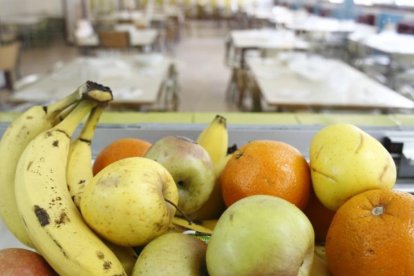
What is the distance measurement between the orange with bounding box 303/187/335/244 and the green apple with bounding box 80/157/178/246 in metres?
0.23

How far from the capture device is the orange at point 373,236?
0.49 m

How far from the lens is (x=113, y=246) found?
55 cm

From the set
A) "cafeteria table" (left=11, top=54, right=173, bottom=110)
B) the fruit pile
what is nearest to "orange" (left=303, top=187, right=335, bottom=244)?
the fruit pile

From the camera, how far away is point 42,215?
1.67 feet

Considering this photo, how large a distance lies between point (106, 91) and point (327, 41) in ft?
19.1

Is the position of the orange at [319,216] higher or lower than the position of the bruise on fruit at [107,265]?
lower

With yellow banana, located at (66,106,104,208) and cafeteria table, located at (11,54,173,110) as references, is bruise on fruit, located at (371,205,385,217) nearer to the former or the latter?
yellow banana, located at (66,106,104,208)

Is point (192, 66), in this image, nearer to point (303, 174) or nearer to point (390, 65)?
point (390, 65)

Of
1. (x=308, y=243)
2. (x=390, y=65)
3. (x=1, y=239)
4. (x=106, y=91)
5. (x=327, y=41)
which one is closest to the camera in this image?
(x=308, y=243)

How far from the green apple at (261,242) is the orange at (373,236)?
0.06m

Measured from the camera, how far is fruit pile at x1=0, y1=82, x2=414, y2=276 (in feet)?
1.58

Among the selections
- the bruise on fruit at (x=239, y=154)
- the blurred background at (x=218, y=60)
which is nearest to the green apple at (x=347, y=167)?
the bruise on fruit at (x=239, y=154)

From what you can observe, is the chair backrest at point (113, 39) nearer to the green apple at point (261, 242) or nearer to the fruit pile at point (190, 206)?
the fruit pile at point (190, 206)

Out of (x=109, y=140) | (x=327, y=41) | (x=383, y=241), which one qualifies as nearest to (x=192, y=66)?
(x=327, y=41)
